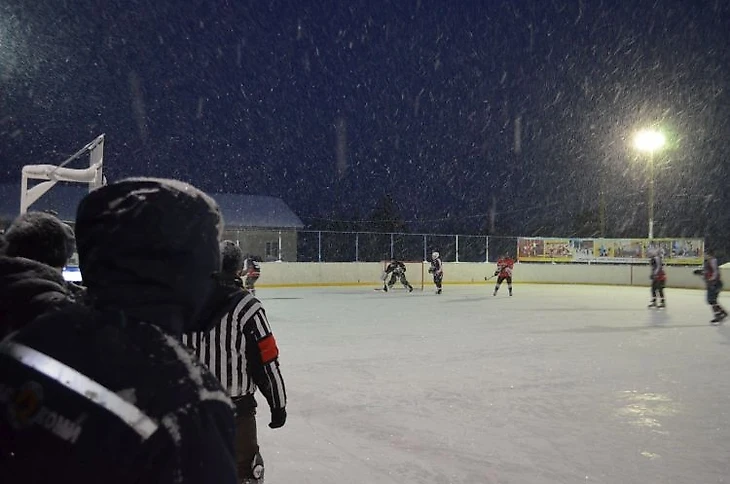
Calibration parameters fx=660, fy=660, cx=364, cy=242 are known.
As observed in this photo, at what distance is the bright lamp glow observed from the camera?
101ft

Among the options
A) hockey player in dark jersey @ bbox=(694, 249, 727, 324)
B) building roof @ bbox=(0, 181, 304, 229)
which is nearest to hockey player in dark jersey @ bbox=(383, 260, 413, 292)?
hockey player in dark jersey @ bbox=(694, 249, 727, 324)

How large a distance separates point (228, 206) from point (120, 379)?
41062 mm

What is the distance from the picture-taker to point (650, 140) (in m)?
30.8

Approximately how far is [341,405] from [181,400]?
200 inches

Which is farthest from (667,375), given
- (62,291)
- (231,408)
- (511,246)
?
(511,246)

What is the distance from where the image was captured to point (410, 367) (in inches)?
313

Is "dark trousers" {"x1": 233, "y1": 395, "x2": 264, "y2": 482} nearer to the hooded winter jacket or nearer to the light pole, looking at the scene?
the hooded winter jacket

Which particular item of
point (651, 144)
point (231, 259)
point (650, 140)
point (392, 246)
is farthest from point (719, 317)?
point (650, 140)

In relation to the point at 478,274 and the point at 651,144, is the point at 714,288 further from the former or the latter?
the point at 651,144

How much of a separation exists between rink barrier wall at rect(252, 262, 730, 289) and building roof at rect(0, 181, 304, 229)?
894 cm

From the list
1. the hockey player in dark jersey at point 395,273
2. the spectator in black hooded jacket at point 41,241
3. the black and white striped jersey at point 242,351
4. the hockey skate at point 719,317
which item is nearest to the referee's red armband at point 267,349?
the black and white striped jersey at point 242,351

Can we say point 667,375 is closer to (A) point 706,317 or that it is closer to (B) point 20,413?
(B) point 20,413

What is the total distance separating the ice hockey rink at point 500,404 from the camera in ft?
13.5

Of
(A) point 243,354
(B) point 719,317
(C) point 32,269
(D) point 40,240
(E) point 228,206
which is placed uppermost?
(E) point 228,206
